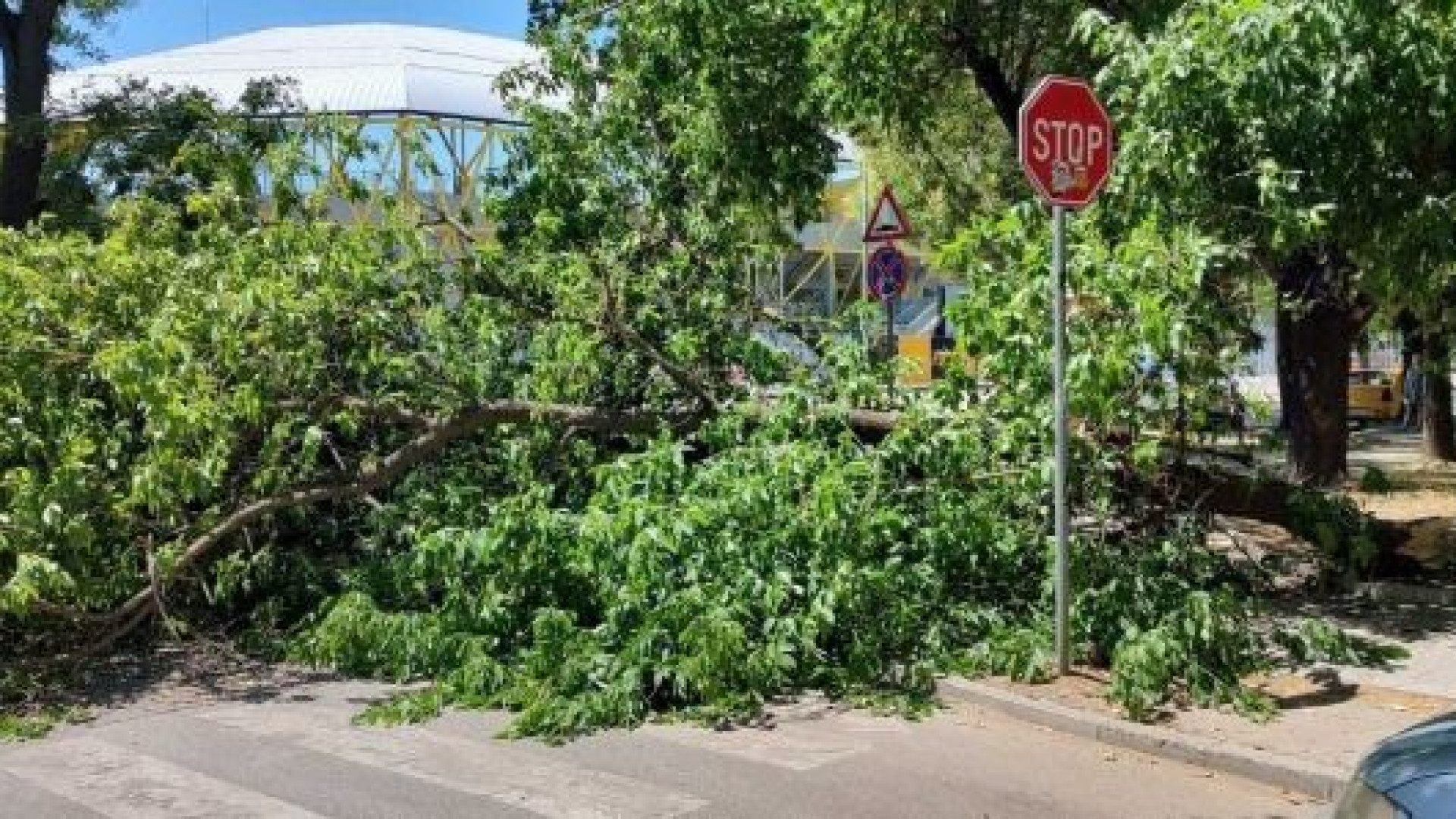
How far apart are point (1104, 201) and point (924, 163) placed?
1544 cm

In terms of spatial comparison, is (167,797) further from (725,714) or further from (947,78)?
(947,78)

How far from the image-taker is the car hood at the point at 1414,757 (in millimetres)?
3305

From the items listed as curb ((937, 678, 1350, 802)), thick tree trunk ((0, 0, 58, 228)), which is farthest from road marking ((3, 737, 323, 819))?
thick tree trunk ((0, 0, 58, 228))

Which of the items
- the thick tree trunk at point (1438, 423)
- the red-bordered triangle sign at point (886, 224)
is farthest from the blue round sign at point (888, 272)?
the thick tree trunk at point (1438, 423)

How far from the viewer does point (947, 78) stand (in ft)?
52.0

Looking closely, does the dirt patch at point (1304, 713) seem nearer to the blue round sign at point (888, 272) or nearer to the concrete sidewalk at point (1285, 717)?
the concrete sidewalk at point (1285, 717)

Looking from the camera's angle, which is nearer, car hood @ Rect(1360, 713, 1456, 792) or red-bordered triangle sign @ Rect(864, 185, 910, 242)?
car hood @ Rect(1360, 713, 1456, 792)

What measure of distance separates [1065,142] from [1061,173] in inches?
6.8

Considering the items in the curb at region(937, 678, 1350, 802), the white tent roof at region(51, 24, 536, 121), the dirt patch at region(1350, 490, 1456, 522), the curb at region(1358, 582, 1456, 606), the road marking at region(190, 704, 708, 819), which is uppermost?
the white tent roof at region(51, 24, 536, 121)

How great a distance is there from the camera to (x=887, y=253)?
15.5m

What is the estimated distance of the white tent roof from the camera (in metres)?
45.3

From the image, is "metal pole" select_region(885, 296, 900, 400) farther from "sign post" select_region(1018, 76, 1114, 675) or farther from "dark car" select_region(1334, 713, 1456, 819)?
"dark car" select_region(1334, 713, 1456, 819)

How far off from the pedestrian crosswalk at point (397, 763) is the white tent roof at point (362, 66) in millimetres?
34612

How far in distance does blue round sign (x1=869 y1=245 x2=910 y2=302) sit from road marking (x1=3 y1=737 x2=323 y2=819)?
31.5 ft
